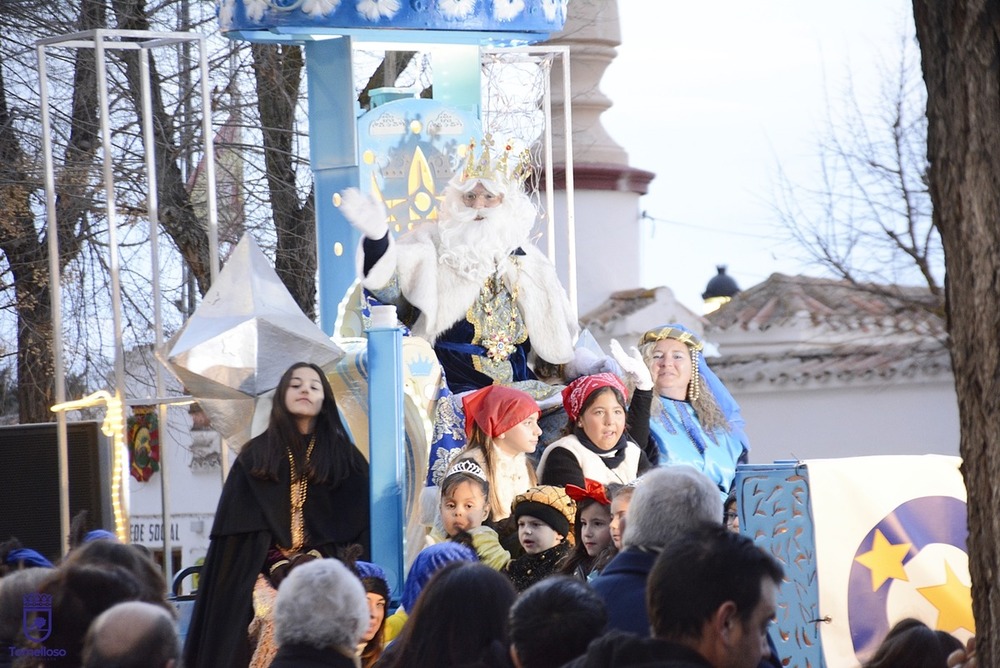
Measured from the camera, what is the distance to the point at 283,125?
43.5 feet

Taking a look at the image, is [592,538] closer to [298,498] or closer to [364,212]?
[298,498]

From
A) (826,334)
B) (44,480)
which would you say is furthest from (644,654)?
(826,334)

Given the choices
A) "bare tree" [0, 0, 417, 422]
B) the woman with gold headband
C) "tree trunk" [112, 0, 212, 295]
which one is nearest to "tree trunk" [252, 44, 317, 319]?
"bare tree" [0, 0, 417, 422]

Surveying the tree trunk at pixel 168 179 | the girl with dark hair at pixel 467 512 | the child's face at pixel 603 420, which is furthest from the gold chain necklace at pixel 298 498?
the tree trunk at pixel 168 179

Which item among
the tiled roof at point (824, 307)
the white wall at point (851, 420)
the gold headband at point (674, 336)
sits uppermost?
the tiled roof at point (824, 307)

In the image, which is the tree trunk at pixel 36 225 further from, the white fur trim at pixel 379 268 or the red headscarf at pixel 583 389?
the red headscarf at pixel 583 389

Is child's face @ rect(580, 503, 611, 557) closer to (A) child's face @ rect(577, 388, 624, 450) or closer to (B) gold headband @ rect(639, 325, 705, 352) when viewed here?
(A) child's face @ rect(577, 388, 624, 450)

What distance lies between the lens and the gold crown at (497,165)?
8680 mm

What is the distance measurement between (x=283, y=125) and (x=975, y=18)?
10.3 m

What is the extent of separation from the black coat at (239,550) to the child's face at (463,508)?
44 cm

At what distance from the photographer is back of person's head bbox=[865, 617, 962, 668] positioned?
4191 millimetres

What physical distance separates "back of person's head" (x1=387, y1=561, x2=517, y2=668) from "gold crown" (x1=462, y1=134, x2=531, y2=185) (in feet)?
15.7

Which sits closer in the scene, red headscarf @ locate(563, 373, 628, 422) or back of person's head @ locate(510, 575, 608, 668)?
back of person's head @ locate(510, 575, 608, 668)

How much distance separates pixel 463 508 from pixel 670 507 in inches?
110
